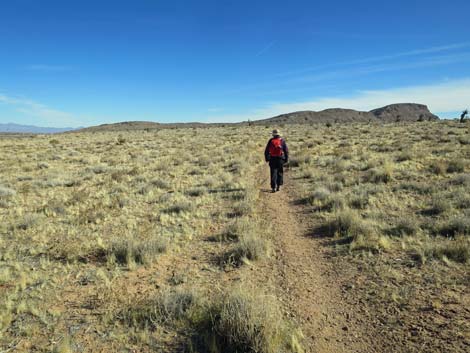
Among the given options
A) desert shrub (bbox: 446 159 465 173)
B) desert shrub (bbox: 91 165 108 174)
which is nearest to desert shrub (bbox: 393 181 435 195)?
desert shrub (bbox: 446 159 465 173)

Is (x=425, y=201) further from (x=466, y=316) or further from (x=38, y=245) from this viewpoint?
(x=38, y=245)

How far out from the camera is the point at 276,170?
11.2 m

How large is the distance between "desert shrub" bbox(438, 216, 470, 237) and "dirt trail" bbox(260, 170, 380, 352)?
8.64ft

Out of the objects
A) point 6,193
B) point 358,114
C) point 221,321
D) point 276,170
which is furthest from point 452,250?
point 358,114

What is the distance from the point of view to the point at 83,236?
7.33 metres

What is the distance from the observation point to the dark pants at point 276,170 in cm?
1090

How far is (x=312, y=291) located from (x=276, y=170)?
668cm

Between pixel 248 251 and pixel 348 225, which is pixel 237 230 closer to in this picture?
pixel 248 251

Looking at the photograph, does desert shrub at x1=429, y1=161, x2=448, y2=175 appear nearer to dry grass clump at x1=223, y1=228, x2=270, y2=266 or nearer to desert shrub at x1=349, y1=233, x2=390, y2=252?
desert shrub at x1=349, y1=233, x2=390, y2=252

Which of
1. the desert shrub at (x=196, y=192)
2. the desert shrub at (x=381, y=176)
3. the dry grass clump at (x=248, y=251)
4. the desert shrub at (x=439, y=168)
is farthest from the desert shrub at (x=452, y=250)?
the desert shrub at (x=196, y=192)

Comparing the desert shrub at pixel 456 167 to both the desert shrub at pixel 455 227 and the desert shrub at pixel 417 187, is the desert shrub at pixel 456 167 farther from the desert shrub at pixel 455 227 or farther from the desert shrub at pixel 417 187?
the desert shrub at pixel 455 227

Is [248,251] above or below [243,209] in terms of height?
below

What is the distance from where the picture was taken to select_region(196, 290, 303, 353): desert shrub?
3525 millimetres

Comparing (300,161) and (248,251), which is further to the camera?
(300,161)
